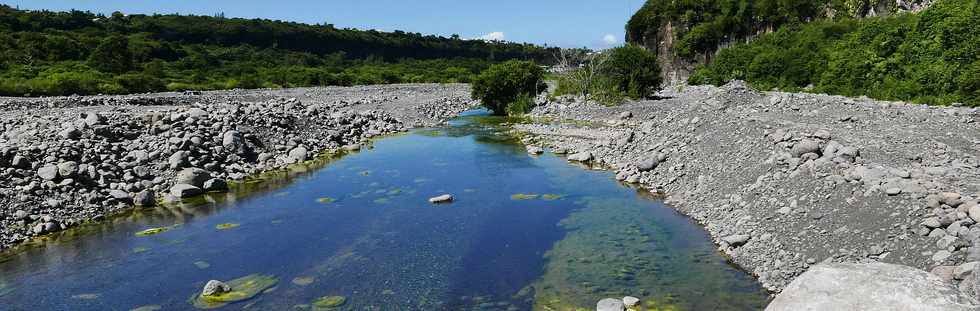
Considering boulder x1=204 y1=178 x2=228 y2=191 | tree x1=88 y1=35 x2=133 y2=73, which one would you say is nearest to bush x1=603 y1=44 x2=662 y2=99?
boulder x1=204 y1=178 x2=228 y2=191

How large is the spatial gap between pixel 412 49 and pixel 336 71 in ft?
216

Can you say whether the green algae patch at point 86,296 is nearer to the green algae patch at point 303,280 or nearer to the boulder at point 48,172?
the green algae patch at point 303,280

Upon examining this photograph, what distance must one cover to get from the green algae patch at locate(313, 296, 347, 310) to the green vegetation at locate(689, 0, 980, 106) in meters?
28.7

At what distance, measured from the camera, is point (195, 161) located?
21.8 meters

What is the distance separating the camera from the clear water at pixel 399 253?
1103cm

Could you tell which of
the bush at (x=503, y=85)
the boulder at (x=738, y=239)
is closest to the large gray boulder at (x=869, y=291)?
the boulder at (x=738, y=239)

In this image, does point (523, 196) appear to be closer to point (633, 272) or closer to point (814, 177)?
point (633, 272)

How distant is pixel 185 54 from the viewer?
8962cm

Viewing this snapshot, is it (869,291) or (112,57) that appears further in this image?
(112,57)

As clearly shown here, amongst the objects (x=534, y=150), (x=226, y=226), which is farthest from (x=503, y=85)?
(x=226, y=226)

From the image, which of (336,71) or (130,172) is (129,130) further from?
(336,71)

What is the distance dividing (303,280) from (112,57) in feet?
234

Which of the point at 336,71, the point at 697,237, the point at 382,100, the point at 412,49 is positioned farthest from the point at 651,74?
the point at 412,49

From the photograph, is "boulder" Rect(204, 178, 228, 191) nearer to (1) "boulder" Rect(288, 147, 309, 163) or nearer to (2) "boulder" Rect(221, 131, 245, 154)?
(2) "boulder" Rect(221, 131, 245, 154)
